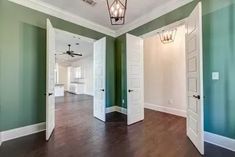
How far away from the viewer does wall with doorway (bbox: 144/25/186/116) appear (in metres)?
4.41

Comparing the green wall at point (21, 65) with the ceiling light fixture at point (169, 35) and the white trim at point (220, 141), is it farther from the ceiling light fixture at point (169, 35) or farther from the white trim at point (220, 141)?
the white trim at point (220, 141)

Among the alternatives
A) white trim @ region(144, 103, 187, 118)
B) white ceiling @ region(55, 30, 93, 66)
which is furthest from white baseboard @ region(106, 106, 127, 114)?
white ceiling @ region(55, 30, 93, 66)

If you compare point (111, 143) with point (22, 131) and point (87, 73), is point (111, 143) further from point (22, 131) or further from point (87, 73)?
point (87, 73)

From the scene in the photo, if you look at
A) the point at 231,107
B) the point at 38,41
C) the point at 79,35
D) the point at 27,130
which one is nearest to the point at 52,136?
the point at 27,130

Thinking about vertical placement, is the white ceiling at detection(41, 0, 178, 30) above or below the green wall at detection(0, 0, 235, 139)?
above

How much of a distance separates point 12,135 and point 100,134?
1811 mm

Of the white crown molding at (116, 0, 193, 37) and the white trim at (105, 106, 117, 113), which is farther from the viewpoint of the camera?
the white trim at (105, 106, 117, 113)

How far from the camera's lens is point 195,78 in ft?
7.76

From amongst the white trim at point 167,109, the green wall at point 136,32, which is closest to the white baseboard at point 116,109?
the green wall at point 136,32

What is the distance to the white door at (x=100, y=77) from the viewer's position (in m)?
3.89

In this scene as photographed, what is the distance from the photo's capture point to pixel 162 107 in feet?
16.2

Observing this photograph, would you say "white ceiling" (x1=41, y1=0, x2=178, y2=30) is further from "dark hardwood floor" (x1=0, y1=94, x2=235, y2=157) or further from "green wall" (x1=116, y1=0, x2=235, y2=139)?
"dark hardwood floor" (x1=0, y1=94, x2=235, y2=157)

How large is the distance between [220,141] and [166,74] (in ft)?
9.19

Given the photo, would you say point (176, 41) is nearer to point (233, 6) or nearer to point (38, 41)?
point (233, 6)
